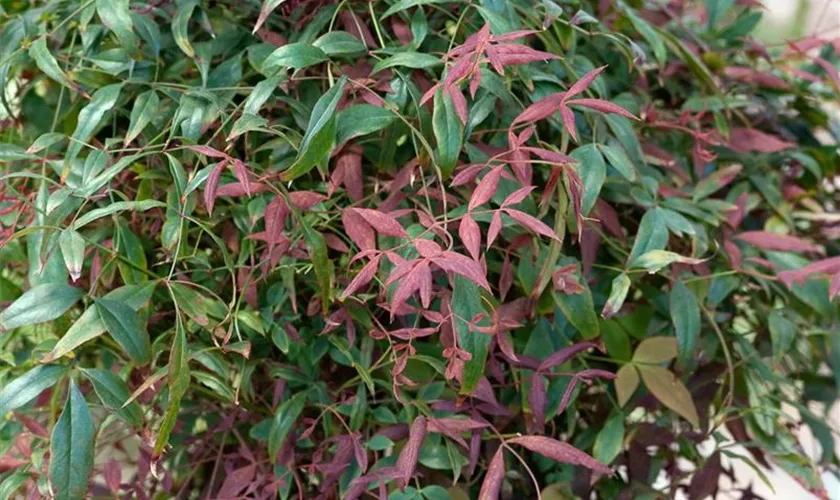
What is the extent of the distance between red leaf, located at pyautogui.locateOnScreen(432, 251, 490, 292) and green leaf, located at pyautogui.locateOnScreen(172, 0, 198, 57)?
0.71ft

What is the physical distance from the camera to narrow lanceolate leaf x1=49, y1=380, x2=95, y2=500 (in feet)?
1.45

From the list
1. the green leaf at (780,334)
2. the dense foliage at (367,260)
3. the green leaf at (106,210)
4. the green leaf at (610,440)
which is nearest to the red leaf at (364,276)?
the dense foliage at (367,260)

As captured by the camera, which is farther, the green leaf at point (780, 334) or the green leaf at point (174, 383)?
the green leaf at point (780, 334)

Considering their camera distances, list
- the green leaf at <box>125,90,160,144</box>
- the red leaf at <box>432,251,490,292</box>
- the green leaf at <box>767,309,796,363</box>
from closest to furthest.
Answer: the red leaf at <box>432,251,490,292</box> < the green leaf at <box>125,90,160,144</box> < the green leaf at <box>767,309,796,363</box>

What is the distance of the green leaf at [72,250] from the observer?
0.44m

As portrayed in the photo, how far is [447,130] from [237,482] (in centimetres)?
24

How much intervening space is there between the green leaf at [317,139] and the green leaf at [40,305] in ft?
0.45

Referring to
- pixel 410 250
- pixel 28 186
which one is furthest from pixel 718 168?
pixel 28 186

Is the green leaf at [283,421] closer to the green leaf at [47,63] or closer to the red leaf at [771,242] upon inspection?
the green leaf at [47,63]

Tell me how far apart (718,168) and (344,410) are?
15.5 inches

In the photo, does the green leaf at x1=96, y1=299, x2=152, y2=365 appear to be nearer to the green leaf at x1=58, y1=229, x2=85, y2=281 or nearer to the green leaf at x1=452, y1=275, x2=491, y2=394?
the green leaf at x1=58, y1=229, x2=85, y2=281

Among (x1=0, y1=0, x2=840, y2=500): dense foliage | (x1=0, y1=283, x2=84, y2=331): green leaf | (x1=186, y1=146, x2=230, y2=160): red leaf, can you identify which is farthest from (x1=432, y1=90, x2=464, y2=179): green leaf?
(x1=0, y1=283, x2=84, y2=331): green leaf

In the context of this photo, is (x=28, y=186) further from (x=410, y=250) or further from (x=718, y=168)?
(x=718, y=168)

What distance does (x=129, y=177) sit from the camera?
57cm
